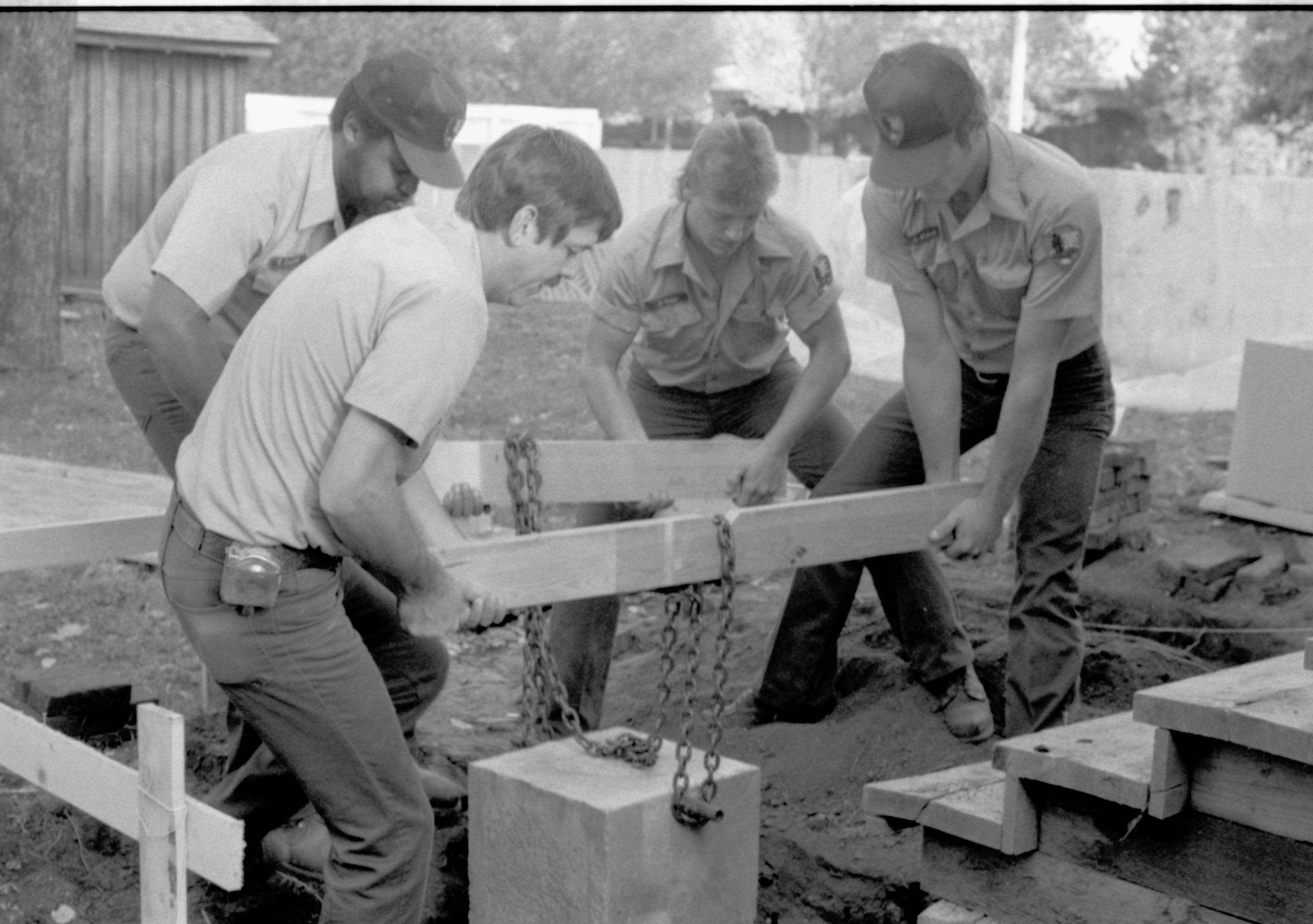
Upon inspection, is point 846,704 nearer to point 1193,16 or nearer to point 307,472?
point 307,472

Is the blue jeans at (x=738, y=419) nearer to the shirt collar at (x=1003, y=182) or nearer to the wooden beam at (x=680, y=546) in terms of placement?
the wooden beam at (x=680, y=546)

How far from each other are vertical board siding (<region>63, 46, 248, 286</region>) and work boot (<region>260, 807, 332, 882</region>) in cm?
1350

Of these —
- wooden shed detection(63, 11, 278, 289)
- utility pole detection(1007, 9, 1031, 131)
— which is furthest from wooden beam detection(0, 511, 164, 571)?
utility pole detection(1007, 9, 1031, 131)

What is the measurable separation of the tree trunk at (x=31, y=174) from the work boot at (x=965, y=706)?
9.14 meters

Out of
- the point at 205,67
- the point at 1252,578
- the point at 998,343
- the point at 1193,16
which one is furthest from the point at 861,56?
the point at 998,343

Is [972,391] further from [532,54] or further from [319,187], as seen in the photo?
[532,54]

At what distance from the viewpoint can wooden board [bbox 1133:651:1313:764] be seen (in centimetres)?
276

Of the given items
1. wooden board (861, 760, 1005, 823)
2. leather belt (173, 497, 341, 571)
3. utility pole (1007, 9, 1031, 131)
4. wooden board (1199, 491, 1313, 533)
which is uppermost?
utility pole (1007, 9, 1031, 131)

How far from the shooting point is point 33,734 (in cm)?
332

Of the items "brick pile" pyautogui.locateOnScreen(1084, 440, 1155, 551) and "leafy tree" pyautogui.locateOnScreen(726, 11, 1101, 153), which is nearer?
"brick pile" pyautogui.locateOnScreen(1084, 440, 1155, 551)

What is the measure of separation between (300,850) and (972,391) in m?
2.44

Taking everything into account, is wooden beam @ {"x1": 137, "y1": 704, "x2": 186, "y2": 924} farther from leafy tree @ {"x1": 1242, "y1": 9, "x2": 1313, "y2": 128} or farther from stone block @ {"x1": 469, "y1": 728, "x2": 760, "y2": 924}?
leafy tree @ {"x1": 1242, "y1": 9, "x2": 1313, "y2": 128}

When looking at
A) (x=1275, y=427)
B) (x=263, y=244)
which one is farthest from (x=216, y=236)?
(x=1275, y=427)

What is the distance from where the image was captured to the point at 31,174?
478 inches
